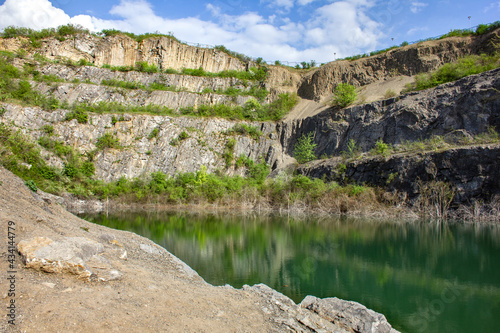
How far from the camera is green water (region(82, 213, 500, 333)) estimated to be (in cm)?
837

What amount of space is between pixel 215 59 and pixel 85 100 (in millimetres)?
23783

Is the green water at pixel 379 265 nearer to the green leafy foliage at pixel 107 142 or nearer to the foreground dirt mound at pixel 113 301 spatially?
the foreground dirt mound at pixel 113 301

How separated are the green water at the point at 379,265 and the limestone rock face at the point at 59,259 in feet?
15.9

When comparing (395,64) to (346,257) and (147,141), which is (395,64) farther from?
(346,257)

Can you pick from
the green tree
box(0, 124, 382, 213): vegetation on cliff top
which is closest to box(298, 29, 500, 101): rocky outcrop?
the green tree

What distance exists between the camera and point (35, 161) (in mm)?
35656

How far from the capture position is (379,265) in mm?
12625

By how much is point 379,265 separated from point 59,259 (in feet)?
37.4

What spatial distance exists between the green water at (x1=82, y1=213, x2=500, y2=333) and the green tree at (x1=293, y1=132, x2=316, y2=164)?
22808 millimetres

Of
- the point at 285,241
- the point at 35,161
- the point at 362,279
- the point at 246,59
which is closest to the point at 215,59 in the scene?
the point at 246,59

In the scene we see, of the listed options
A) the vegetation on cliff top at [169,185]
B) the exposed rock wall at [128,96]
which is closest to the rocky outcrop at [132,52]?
the exposed rock wall at [128,96]

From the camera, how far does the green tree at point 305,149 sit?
44.4 m

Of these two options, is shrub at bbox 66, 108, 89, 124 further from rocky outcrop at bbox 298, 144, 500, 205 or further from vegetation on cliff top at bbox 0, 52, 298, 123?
rocky outcrop at bbox 298, 144, 500, 205

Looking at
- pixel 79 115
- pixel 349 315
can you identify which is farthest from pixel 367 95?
pixel 349 315
